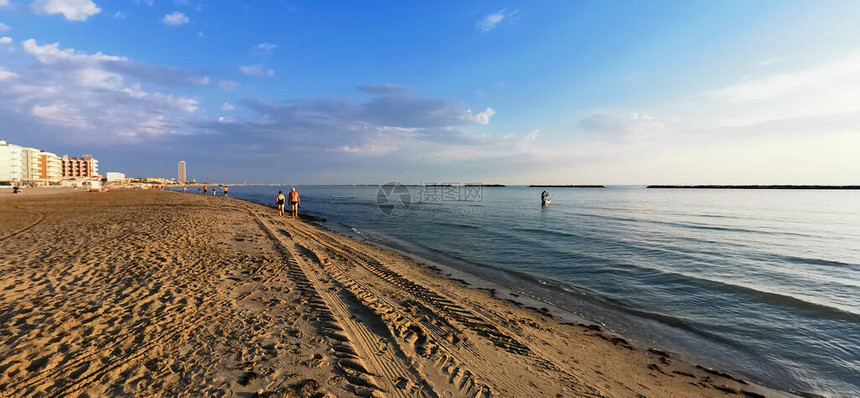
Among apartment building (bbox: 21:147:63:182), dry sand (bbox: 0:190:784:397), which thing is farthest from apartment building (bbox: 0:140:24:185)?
dry sand (bbox: 0:190:784:397)

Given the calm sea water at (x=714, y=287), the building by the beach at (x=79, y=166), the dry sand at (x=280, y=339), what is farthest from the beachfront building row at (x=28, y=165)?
the calm sea water at (x=714, y=287)

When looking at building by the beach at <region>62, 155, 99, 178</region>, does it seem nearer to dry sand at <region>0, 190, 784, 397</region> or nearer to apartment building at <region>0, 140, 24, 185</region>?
apartment building at <region>0, 140, 24, 185</region>

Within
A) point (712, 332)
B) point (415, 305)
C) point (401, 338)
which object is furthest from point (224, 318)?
point (712, 332)

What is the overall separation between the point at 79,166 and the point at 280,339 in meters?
200

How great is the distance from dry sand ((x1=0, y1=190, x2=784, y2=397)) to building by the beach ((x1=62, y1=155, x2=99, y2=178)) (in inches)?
7186

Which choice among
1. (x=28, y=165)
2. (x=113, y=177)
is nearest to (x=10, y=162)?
(x=28, y=165)

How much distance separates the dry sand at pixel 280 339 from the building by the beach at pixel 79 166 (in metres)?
183

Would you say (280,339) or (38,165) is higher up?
(38,165)

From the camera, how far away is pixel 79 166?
136 metres

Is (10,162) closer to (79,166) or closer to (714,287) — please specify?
(79,166)

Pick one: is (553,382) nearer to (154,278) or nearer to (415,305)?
(415,305)

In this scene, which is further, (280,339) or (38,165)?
(38,165)

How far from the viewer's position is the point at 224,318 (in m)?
5.59

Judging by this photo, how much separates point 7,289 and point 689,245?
84.4 feet
